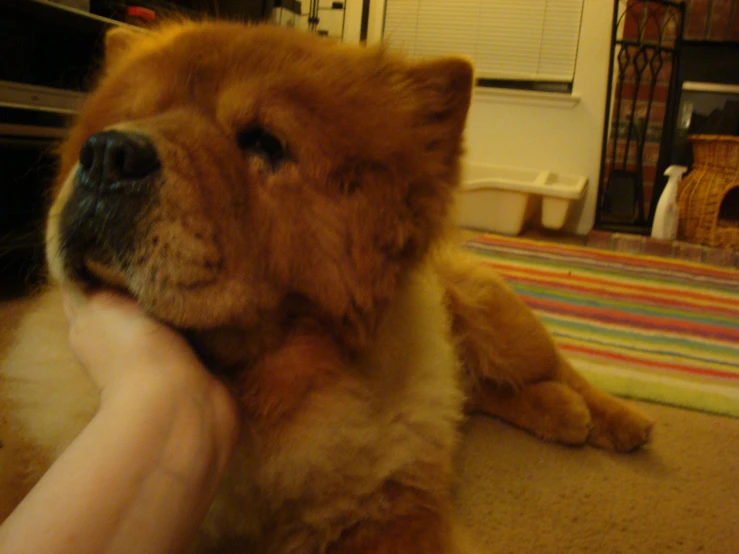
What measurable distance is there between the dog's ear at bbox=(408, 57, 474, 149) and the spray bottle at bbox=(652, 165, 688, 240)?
321 centimetres

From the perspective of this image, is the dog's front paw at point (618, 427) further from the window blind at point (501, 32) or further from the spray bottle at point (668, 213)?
the window blind at point (501, 32)

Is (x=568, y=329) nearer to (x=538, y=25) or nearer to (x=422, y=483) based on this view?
(x=422, y=483)

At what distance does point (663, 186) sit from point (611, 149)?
450 mm

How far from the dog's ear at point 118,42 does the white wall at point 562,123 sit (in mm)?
3275

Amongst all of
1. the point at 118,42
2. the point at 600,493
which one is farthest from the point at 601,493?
the point at 118,42

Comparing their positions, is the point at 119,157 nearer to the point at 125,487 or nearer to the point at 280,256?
the point at 280,256

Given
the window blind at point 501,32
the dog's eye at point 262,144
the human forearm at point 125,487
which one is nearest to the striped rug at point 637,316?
the dog's eye at point 262,144

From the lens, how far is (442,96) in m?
0.85

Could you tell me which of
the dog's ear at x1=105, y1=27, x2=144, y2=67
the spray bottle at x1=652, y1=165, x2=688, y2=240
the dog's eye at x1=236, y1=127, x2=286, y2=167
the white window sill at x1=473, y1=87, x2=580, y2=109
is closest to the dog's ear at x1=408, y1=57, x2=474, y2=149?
the dog's eye at x1=236, y1=127, x2=286, y2=167

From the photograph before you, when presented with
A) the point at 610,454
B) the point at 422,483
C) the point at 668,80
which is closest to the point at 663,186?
the point at 668,80

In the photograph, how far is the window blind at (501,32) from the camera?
14.0 ft

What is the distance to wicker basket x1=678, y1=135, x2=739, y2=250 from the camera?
3484mm

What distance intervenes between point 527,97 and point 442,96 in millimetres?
3767

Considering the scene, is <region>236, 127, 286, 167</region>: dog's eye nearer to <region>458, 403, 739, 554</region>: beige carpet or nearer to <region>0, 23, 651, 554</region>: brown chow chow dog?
<region>0, 23, 651, 554</region>: brown chow chow dog
